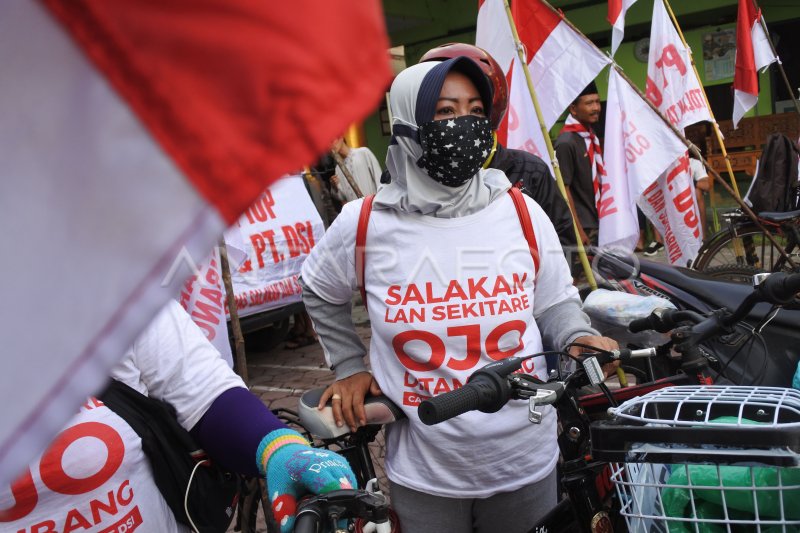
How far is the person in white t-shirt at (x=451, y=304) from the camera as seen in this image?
1.96 m

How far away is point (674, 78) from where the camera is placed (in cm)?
596

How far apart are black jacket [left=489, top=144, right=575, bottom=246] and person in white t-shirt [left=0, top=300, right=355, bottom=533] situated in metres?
2.39

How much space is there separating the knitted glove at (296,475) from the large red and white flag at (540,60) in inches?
123

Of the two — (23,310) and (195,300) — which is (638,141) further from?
(23,310)

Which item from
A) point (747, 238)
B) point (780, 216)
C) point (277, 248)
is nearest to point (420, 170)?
point (277, 248)

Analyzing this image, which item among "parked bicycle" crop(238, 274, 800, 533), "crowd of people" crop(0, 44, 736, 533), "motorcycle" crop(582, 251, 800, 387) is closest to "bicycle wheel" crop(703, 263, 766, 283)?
"motorcycle" crop(582, 251, 800, 387)

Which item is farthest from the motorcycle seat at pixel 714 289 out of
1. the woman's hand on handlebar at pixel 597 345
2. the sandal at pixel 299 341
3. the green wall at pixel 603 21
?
the green wall at pixel 603 21

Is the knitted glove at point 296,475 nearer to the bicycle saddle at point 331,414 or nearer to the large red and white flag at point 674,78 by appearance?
the bicycle saddle at point 331,414

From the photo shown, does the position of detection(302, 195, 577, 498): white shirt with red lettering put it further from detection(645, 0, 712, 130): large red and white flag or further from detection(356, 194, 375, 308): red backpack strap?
detection(645, 0, 712, 130): large red and white flag

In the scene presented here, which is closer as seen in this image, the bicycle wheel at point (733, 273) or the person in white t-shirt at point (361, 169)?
the bicycle wheel at point (733, 273)

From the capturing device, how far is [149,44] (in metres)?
0.38

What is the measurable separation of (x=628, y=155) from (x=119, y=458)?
13.6ft

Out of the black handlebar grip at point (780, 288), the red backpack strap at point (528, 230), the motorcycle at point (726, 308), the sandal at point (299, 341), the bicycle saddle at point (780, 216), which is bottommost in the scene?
the sandal at point (299, 341)

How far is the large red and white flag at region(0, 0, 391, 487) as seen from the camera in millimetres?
389
